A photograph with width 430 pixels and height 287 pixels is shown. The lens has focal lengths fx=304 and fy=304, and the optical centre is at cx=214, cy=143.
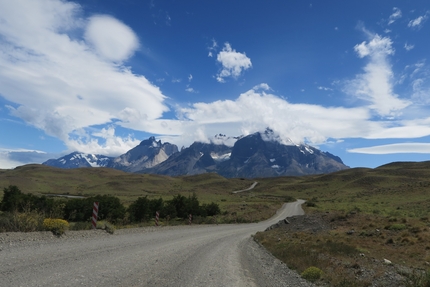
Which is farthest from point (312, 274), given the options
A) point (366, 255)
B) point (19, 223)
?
point (19, 223)

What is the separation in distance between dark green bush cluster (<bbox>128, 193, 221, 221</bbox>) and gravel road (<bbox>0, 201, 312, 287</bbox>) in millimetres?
20409

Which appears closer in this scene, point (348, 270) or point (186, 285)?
point (186, 285)

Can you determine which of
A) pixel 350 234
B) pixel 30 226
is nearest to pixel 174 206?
pixel 350 234

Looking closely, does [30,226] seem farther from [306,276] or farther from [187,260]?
[306,276]

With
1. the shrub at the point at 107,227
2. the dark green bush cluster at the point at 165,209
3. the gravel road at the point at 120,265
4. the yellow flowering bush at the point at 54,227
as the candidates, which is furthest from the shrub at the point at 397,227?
the dark green bush cluster at the point at 165,209

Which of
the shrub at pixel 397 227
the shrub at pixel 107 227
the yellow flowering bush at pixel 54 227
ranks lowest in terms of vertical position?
the shrub at pixel 397 227

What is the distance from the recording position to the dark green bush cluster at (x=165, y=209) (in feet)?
121

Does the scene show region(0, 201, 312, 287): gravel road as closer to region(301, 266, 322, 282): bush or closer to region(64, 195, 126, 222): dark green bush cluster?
region(301, 266, 322, 282): bush

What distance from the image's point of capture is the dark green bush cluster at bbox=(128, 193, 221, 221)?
36.8 metres

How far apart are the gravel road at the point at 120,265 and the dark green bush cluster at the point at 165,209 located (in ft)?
67.0

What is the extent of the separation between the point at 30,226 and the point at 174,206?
91.2ft

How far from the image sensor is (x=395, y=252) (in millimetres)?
17031

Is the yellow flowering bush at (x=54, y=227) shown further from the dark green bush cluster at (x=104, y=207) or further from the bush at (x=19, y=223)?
the dark green bush cluster at (x=104, y=207)

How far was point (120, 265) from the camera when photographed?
35.1ft
